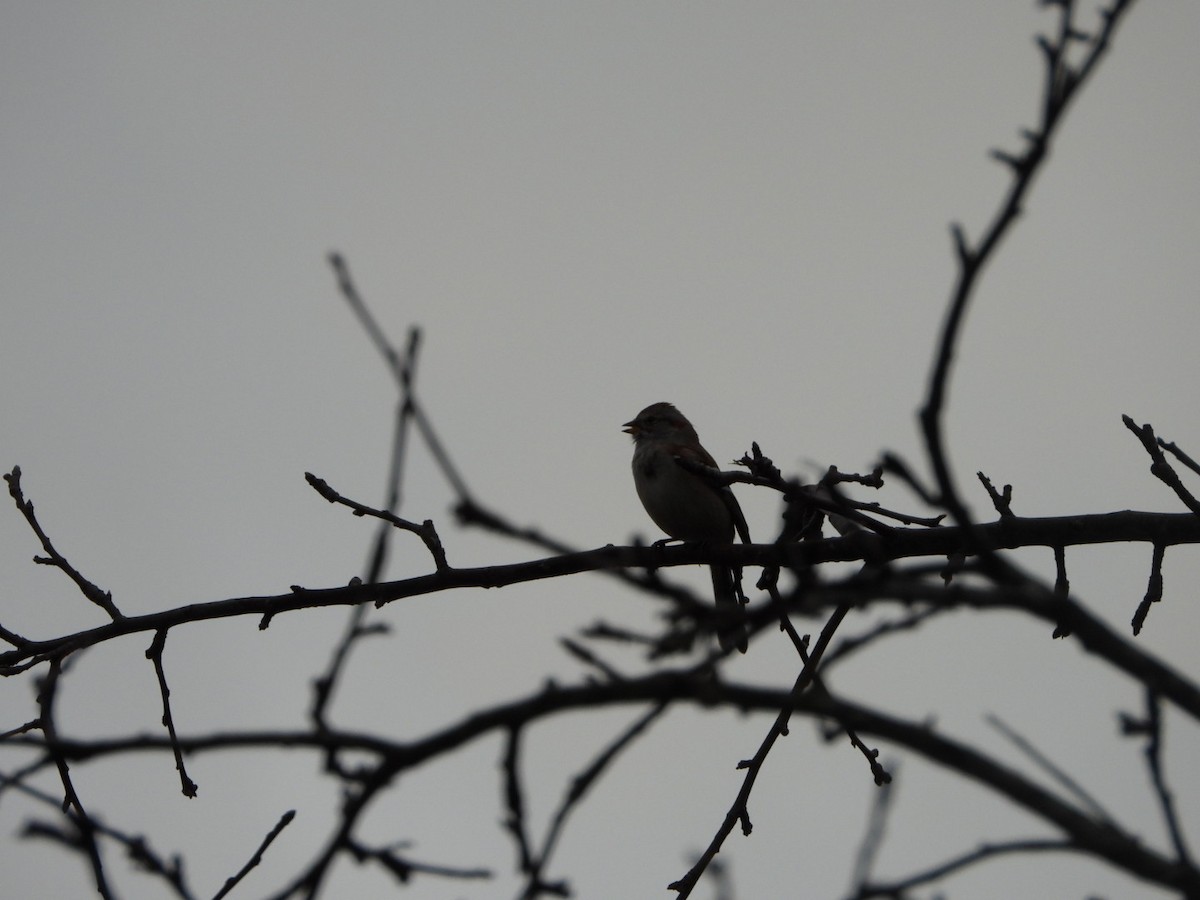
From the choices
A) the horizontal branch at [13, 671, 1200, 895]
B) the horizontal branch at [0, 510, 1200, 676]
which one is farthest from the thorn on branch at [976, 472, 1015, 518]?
the horizontal branch at [13, 671, 1200, 895]

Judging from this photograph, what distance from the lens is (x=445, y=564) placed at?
493cm

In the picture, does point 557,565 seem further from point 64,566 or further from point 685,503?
point 685,503

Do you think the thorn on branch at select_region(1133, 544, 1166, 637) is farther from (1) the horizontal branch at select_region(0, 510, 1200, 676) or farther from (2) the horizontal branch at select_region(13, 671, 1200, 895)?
(2) the horizontal branch at select_region(13, 671, 1200, 895)

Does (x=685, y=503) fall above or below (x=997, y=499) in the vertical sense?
above

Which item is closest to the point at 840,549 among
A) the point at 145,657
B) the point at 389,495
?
the point at 145,657

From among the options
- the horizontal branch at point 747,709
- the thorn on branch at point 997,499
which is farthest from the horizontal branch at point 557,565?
the horizontal branch at point 747,709

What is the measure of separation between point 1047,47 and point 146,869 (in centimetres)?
217

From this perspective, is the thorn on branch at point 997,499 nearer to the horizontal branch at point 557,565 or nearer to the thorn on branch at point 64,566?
the horizontal branch at point 557,565

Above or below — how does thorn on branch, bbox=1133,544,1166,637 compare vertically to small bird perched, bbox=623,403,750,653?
below

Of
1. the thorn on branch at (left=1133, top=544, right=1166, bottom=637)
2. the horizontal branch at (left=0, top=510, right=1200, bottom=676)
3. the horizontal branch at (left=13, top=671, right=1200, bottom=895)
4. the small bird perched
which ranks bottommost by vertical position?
the horizontal branch at (left=13, top=671, right=1200, bottom=895)

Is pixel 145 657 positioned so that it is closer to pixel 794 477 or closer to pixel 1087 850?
pixel 794 477

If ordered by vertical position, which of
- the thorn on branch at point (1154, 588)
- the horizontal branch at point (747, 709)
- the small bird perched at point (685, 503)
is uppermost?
the small bird perched at point (685, 503)

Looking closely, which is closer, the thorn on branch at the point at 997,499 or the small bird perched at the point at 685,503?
the thorn on branch at the point at 997,499

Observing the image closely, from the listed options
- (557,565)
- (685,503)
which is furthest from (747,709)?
(685,503)
